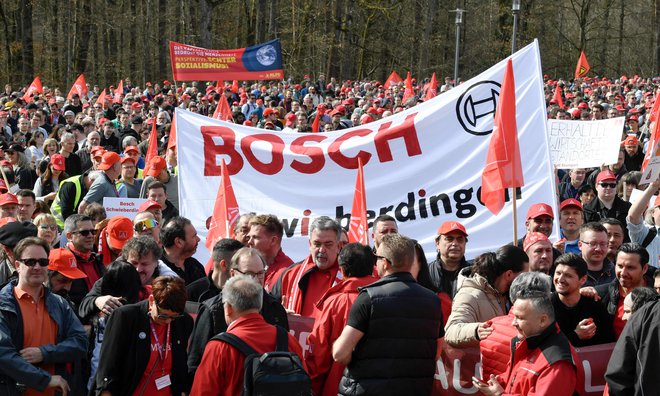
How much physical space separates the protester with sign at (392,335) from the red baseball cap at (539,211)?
8.75 feet

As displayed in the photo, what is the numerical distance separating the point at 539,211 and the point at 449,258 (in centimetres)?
124

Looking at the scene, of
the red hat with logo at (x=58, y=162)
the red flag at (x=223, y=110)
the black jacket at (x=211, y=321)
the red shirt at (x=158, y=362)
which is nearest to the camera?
the black jacket at (x=211, y=321)

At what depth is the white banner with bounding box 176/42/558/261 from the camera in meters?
8.48

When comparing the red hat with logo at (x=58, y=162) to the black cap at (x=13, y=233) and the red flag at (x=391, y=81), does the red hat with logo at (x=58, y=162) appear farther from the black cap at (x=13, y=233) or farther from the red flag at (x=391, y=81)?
the red flag at (x=391, y=81)

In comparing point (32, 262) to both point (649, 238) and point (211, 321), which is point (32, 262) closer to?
point (211, 321)

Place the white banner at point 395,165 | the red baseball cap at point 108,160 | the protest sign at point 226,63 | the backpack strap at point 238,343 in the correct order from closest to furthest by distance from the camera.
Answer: the backpack strap at point 238,343
the white banner at point 395,165
the red baseball cap at point 108,160
the protest sign at point 226,63

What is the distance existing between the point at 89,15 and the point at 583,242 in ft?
135

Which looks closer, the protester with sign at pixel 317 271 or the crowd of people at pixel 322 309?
the crowd of people at pixel 322 309

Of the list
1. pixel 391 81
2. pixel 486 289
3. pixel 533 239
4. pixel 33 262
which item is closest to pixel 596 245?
pixel 533 239

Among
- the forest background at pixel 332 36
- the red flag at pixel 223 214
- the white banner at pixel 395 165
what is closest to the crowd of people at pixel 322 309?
the red flag at pixel 223 214

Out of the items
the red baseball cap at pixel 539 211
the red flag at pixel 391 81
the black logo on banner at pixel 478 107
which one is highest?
the red flag at pixel 391 81

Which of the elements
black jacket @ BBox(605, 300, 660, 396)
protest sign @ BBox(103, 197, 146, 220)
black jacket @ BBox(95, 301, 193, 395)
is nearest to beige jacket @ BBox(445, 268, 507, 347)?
black jacket @ BBox(605, 300, 660, 396)

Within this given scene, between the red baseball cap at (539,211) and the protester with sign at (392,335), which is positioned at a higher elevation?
the red baseball cap at (539,211)

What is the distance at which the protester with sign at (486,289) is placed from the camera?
5.67 m
